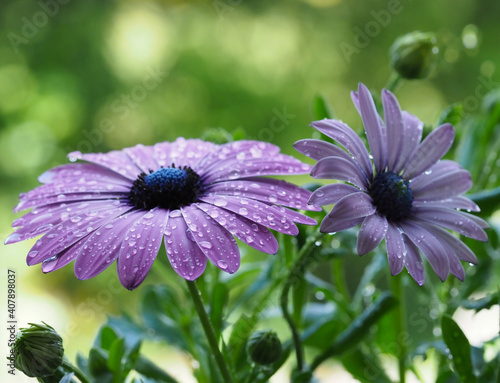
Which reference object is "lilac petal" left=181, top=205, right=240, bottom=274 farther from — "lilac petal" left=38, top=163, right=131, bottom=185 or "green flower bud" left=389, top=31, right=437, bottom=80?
"green flower bud" left=389, top=31, right=437, bottom=80

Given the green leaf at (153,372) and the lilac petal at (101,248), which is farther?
the green leaf at (153,372)

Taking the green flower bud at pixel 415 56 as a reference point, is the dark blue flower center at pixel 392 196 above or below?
below

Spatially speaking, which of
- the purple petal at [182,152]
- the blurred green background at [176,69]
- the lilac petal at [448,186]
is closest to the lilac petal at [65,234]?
the purple petal at [182,152]

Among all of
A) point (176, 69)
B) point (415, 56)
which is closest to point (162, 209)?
point (415, 56)

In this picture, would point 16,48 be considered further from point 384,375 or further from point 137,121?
point 384,375

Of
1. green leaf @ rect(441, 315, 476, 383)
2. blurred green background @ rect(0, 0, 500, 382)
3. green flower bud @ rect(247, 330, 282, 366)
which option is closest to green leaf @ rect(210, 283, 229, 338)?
green flower bud @ rect(247, 330, 282, 366)

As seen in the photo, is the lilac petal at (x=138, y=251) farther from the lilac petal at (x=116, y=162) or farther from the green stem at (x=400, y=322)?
the green stem at (x=400, y=322)
